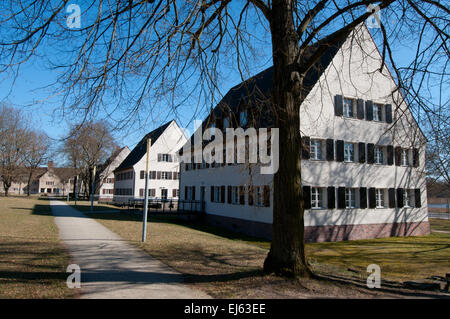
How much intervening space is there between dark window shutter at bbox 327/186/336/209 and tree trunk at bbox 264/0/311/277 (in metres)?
11.5

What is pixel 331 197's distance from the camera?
56.5 feet

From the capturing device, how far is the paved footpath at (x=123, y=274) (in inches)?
209

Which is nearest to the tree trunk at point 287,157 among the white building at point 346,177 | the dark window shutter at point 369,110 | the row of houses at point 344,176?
the row of houses at point 344,176

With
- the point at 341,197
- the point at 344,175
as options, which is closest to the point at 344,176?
the point at 344,175

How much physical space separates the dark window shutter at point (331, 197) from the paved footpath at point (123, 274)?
34.4ft

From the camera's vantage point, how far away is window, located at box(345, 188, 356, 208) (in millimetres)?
18312

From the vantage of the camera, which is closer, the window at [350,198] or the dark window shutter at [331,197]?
the dark window shutter at [331,197]

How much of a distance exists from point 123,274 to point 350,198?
14730 millimetres

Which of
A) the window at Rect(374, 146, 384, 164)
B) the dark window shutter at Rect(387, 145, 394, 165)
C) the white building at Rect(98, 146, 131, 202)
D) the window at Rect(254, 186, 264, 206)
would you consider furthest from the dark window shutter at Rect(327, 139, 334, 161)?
the white building at Rect(98, 146, 131, 202)

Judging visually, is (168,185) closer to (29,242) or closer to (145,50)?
(29,242)

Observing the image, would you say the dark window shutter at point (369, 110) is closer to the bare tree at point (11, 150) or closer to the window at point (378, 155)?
the window at point (378, 155)

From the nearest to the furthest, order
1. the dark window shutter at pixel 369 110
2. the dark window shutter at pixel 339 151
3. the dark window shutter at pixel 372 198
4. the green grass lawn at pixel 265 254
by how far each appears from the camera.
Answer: the green grass lawn at pixel 265 254 → the dark window shutter at pixel 339 151 → the dark window shutter at pixel 372 198 → the dark window shutter at pixel 369 110

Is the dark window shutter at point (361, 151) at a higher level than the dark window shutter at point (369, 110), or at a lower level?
lower
